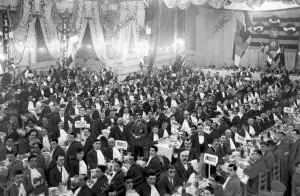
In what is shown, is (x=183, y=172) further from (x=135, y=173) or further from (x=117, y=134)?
(x=117, y=134)

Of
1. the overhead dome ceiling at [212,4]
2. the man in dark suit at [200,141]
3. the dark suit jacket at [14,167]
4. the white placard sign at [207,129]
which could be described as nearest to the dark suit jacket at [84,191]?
the dark suit jacket at [14,167]

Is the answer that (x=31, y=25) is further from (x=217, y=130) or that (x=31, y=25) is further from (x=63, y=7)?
(x=217, y=130)

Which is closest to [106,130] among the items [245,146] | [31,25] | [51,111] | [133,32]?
[51,111]

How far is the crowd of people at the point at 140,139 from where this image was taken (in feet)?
25.4

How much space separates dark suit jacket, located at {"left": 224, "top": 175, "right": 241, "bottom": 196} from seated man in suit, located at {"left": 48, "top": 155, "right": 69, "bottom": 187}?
11.2 feet

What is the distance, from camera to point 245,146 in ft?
33.8

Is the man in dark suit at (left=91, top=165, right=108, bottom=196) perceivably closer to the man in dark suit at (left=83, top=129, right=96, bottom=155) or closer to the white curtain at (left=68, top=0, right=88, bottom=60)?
the man in dark suit at (left=83, top=129, right=96, bottom=155)

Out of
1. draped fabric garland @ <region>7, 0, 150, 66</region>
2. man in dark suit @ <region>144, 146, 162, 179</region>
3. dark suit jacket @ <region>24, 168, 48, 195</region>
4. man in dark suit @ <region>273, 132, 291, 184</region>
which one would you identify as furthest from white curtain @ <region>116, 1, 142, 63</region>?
dark suit jacket @ <region>24, 168, 48, 195</region>

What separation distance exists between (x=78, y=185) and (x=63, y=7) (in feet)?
52.4

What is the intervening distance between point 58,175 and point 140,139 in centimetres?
307

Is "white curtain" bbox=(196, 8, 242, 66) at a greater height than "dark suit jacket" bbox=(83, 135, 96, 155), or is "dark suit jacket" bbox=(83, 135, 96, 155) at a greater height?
"white curtain" bbox=(196, 8, 242, 66)

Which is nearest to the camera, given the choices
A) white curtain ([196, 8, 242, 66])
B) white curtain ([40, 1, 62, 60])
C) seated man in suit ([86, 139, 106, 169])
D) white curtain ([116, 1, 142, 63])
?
seated man in suit ([86, 139, 106, 169])

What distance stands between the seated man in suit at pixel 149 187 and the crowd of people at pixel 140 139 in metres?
0.02

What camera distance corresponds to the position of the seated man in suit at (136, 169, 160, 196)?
24.7ft
